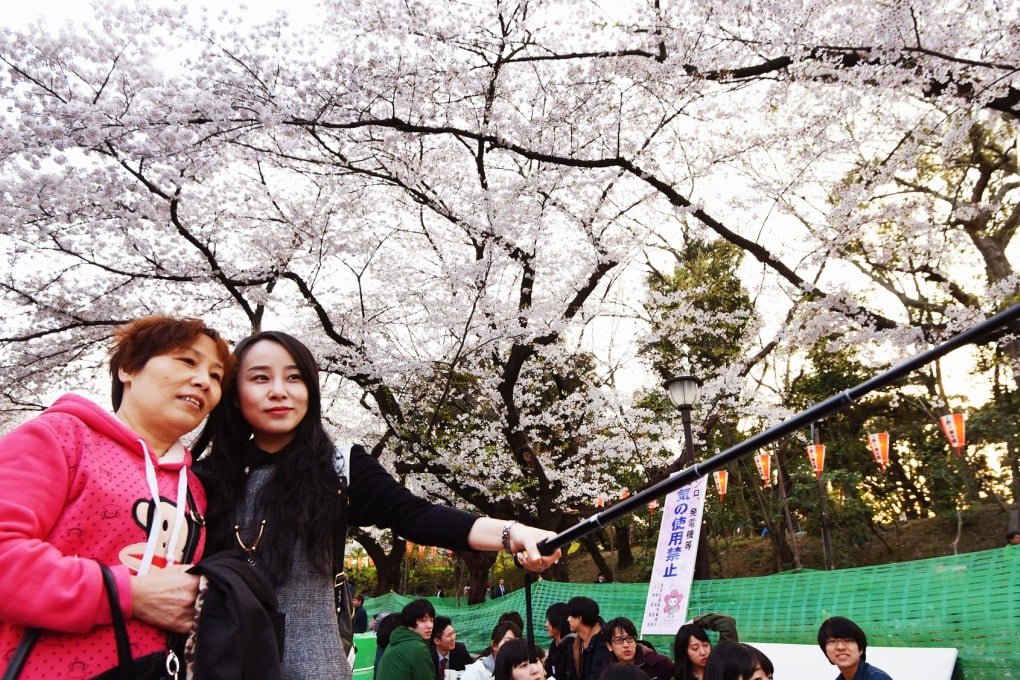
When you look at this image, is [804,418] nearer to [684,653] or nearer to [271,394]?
[271,394]

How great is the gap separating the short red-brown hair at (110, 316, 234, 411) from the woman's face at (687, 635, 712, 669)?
15.4ft

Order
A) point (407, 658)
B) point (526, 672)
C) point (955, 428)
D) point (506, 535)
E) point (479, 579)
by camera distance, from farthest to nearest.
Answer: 1. point (479, 579)
2. point (955, 428)
3. point (407, 658)
4. point (526, 672)
5. point (506, 535)

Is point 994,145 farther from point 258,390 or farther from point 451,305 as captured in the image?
point 258,390

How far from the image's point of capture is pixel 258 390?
1.89m

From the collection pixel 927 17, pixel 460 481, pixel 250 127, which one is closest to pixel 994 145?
pixel 927 17

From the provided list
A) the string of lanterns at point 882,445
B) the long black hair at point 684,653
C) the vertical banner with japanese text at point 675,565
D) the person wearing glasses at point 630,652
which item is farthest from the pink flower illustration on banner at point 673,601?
the string of lanterns at point 882,445

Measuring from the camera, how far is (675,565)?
24.2 ft

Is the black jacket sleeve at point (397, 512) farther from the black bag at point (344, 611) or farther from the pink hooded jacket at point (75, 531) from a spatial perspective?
the pink hooded jacket at point (75, 531)

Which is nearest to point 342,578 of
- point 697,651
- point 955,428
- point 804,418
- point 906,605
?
point 804,418

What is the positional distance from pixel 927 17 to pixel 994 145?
6849 mm

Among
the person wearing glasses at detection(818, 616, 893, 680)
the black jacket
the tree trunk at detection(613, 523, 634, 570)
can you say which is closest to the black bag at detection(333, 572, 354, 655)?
the black jacket

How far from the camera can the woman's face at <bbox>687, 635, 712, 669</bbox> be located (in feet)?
17.3

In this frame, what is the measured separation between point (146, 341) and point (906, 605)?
20.7ft

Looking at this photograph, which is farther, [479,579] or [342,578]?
[479,579]
